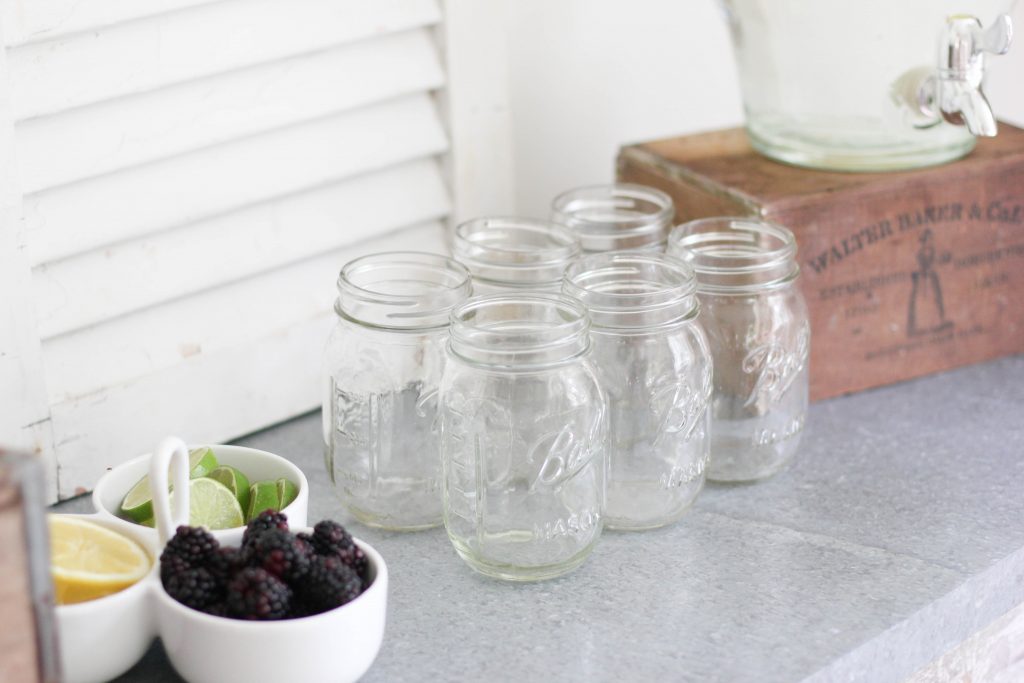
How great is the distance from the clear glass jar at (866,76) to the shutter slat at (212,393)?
36 centimetres

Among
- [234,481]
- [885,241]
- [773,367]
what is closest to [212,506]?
[234,481]

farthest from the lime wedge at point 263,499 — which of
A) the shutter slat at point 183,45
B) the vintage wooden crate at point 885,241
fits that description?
the vintage wooden crate at point 885,241

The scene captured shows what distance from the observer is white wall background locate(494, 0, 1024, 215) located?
A: 4.67 ft

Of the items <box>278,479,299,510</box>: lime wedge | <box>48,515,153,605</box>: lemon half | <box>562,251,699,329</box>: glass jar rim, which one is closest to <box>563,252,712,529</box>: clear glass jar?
<box>562,251,699,329</box>: glass jar rim

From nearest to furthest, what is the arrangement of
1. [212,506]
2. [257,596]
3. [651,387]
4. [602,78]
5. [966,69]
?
[257,596] → [212,506] → [651,387] → [966,69] → [602,78]

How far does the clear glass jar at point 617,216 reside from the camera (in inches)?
46.4

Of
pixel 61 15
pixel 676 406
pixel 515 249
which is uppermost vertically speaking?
pixel 61 15

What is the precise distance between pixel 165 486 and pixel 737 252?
0.51 m

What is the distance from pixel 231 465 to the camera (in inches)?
38.3

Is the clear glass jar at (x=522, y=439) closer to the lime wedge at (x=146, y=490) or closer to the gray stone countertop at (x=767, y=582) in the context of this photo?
the gray stone countertop at (x=767, y=582)

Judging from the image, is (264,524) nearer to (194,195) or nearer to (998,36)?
(194,195)

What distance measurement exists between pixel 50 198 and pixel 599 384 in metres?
0.43

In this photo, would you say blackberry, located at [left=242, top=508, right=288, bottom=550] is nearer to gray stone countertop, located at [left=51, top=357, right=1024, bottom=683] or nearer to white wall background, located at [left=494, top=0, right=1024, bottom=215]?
gray stone countertop, located at [left=51, top=357, right=1024, bottom=683]

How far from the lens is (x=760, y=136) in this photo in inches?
50.6
